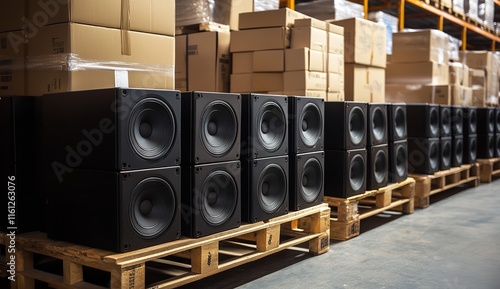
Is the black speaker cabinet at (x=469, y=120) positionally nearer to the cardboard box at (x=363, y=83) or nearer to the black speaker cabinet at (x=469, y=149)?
the black speaker cabinet at (x=469, y=149)

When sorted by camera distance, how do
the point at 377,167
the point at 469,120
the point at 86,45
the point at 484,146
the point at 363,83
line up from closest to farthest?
the point at 86,45, the point at 377,167, the point at 363,83, the point at 469,120, the point at 484,146

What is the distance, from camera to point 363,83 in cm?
507

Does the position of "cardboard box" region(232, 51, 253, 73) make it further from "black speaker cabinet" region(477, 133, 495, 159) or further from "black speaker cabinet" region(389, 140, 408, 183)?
"black speaker cabinet" region(477, 133, 495, 159)

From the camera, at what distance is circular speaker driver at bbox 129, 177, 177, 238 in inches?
95.5

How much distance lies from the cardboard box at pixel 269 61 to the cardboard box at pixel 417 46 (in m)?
2.79

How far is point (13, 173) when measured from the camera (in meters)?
2.74

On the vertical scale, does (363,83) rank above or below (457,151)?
above

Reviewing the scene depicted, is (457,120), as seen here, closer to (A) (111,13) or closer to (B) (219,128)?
(B) (219,128)

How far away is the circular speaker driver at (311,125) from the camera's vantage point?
3.60 metres

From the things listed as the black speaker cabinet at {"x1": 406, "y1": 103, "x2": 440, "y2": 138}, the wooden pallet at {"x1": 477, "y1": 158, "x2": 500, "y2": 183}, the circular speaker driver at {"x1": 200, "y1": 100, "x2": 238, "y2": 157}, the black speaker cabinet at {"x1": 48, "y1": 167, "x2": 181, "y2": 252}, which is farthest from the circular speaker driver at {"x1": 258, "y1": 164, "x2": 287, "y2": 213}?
the wooden pallet at {"x1": 477, "y1": 158, "x2": 500, "y2": 183}

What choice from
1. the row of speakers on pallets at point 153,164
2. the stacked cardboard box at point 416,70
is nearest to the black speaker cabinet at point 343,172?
the row of speakers on pallets at point 153,164

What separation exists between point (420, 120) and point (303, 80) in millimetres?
1928

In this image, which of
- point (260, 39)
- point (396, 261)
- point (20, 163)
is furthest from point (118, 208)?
point (260, 39)

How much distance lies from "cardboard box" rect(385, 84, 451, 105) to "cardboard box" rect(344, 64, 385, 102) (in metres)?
1.30
